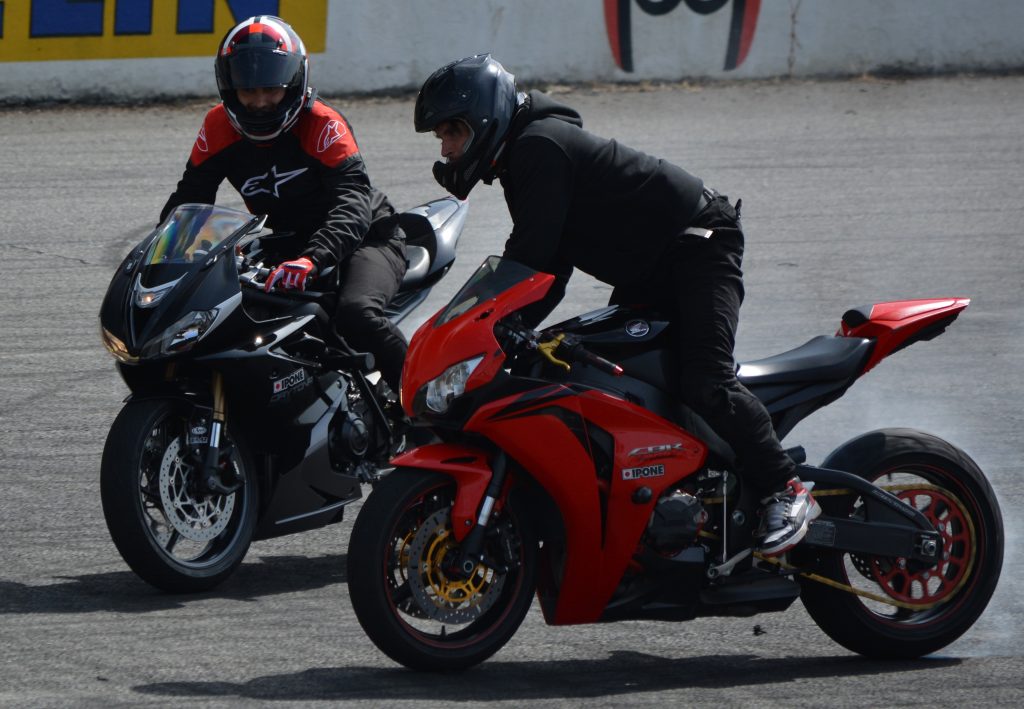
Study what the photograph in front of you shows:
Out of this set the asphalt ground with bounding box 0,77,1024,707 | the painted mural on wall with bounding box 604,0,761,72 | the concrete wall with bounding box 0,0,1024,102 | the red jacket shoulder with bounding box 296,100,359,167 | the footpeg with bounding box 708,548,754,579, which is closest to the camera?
the asphalt ground with bounding box 0,77,1024,707

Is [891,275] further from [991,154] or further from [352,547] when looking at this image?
[352,547]

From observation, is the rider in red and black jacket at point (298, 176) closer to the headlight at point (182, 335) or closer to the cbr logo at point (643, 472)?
the headlight at point (182, 335)

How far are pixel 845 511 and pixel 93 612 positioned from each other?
2.59 meters

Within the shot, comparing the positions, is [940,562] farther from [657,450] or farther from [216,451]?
[216,451]

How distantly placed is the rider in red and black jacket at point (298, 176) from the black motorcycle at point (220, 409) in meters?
0.14

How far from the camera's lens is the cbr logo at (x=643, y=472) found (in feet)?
17.0

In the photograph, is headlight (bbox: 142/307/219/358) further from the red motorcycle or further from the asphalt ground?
the red motorcycle

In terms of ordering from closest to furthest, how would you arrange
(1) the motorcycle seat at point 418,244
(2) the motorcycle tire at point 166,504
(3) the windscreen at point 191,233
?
(2) the motorcycle tire at point 166,504
(3) the windscreen at point 191,233
(1) the motorcycle seat at point 418,244

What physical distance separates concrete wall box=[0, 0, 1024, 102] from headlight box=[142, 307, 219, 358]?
865cm

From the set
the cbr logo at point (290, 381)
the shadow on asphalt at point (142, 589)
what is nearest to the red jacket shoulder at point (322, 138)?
the cbr logo at point (290, 381)

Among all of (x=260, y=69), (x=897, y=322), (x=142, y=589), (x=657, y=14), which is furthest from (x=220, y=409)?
(x=657, y=14)

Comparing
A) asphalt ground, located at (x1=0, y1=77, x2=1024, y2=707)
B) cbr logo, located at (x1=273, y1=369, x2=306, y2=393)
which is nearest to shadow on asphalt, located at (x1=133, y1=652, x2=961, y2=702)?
asphalt ground, located at (x1=0, y1=77, x2=1024, y2=707)

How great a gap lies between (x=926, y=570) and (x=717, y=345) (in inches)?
42.7

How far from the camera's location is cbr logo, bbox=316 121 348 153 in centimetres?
666
